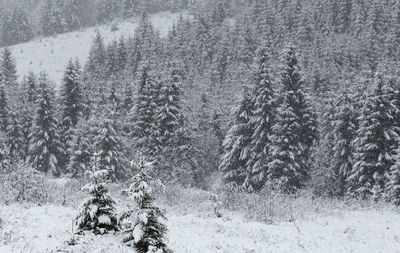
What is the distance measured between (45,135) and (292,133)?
2506 cm

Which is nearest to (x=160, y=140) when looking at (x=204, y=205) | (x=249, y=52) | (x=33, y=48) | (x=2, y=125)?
(x=2, y=125)

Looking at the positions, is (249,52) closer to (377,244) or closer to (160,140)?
(160,140)

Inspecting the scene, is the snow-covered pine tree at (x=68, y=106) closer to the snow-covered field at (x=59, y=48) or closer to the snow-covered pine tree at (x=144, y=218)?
the snow-covered pine tree at (x=144, y=218)

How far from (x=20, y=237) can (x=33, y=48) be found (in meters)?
102

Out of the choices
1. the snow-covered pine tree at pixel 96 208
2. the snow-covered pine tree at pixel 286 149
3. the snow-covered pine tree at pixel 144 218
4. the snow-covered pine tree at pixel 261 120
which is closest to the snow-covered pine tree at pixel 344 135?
the snow-covered pine tree at pixel 286 149

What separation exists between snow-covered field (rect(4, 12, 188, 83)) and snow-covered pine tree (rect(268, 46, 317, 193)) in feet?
200

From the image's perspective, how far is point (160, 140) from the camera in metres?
39.7

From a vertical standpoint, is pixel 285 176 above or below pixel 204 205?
below

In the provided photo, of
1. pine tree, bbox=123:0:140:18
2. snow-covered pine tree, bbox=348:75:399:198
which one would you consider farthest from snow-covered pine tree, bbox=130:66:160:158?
pine tree, bbox=123:0:140:18

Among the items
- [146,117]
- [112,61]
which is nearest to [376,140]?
[146,117]

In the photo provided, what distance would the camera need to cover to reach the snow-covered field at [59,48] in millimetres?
91062

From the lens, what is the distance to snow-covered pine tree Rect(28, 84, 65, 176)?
4341 cm

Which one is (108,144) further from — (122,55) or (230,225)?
(122,55)

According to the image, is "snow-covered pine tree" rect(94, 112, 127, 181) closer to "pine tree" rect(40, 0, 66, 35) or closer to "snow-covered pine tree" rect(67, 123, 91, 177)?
"snow-covered pine tree" rect(67, 123, 91, 177)
